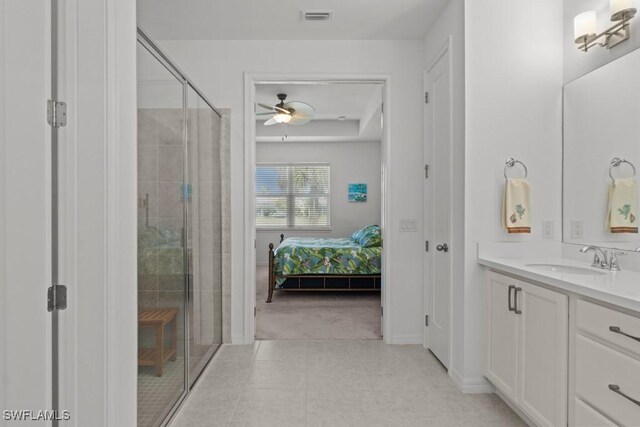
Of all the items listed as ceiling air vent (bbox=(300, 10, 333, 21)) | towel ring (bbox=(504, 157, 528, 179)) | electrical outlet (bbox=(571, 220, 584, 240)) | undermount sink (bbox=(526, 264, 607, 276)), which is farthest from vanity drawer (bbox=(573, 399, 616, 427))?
ceiling air vent (bbox=(300, 10, 333, 21))

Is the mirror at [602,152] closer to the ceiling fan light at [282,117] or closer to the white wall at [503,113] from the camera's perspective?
the white wall at [503,113]

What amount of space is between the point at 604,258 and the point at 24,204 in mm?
2632

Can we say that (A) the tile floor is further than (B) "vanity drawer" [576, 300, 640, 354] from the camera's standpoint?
Yes

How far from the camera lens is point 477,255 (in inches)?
94.6

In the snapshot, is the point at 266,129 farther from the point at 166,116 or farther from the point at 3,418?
the point at 3,418

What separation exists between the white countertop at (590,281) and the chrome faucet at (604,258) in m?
0.04

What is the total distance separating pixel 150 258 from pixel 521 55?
2.61 meters

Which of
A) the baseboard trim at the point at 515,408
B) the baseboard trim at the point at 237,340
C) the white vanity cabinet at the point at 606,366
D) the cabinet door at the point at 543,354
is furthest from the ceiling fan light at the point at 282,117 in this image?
the white vanity cabinet at the point at 606,366

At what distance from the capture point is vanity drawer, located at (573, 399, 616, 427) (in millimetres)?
1416

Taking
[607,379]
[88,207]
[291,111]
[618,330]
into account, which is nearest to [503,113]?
[618,330]

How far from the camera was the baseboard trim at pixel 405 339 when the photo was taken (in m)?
3.26

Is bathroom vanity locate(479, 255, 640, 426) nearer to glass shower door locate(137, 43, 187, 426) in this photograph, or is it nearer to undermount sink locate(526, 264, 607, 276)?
undermount sink locate(526, 264, 607, 276)

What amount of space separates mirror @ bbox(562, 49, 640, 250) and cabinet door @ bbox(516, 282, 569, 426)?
619 millimetres

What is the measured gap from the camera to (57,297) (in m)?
1.21
